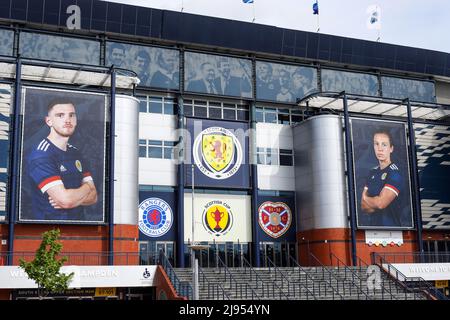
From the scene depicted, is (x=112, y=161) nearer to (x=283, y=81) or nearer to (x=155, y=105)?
(x=155, y=105)

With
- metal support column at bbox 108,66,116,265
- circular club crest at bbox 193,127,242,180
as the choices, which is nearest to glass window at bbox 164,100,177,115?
circular club crest at bbox 193,127,242,180

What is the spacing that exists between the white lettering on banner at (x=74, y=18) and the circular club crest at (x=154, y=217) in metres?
13.8

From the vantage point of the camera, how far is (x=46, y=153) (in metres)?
39.9

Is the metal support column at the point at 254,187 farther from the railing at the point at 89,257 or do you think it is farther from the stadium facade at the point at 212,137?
the railing at the point at 89,257

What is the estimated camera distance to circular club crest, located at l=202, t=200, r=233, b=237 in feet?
152

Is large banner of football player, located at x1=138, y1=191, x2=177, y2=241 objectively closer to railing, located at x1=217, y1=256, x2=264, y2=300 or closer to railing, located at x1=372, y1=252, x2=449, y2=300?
railing, located at x1=217, y1=256, x2=264, y2=300

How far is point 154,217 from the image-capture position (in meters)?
44.8

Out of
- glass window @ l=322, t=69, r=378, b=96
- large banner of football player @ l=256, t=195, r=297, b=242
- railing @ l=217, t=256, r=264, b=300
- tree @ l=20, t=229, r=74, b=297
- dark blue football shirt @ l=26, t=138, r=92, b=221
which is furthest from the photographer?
glass window @ l=322, t=69, r=378, b=96

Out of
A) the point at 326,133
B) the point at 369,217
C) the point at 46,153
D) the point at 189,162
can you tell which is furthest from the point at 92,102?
the point at 369,217

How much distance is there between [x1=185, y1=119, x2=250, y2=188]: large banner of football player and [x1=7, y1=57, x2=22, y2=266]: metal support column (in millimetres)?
12742

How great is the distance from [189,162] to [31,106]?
12378mm

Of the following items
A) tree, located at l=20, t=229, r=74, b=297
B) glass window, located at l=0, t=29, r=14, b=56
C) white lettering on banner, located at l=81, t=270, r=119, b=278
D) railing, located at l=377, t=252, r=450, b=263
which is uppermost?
glass window, located at l=0, t=29, r=14, b=56

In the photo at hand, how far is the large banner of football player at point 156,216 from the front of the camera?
145ft
